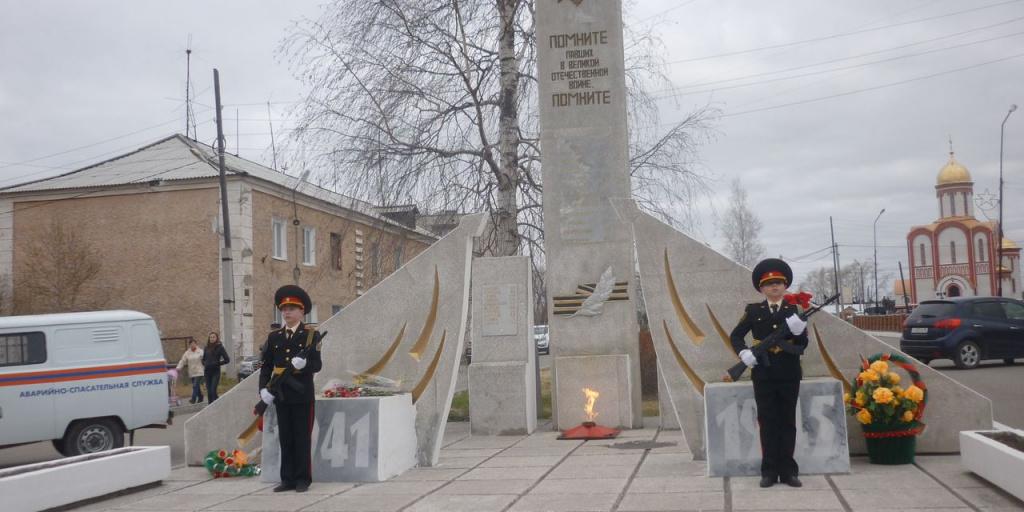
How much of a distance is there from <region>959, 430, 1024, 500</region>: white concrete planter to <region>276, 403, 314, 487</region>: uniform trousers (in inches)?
231

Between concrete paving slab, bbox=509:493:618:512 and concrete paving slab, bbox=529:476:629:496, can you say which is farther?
concrete paving slab, bbox=529:476:629:496

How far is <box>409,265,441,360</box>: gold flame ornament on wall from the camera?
1010 centimetres

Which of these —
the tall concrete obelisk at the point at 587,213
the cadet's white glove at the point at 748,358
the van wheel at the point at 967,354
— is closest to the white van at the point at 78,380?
the tall concrete obelisk at the point at 587,213

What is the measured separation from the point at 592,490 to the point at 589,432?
419cm

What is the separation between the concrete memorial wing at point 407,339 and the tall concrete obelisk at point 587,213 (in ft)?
11.4

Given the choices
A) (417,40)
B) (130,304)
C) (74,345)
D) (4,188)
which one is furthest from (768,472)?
(4,188)

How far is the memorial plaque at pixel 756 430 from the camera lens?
8.26 m

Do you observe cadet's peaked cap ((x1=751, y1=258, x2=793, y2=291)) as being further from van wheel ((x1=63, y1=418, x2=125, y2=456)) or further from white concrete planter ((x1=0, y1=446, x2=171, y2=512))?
van wheel ((x1=63, y1=418, x2=125, y2=456))

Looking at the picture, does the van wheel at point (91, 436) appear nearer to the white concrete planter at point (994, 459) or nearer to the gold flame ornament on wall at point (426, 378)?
the gold flame ornament on wall at point (426, 378)

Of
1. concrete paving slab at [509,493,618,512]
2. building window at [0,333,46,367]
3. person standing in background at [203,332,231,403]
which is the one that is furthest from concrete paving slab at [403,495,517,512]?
person standing in background at [203,332,231,403]

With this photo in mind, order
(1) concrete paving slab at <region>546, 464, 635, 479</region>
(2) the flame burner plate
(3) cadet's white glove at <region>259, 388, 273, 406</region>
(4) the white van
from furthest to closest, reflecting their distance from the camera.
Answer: (4) the white van < (2) the flame burner plate < (1) concrete paving slab at <region>546, 464, 635, 479</region> < (3) cadet's white glove at <region>259, 388, 273, 406</region>

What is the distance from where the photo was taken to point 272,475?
9.23 meters

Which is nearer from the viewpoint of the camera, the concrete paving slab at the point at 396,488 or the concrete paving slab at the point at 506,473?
the concrete paving slab at the point at 396,488

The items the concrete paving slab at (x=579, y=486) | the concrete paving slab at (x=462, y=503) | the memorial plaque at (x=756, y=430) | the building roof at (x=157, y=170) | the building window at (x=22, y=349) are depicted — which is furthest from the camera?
the building roof at (x=157, y=170)
